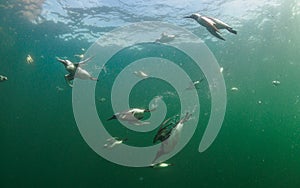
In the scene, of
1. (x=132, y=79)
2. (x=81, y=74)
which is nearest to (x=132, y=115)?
(x=81, y=74)

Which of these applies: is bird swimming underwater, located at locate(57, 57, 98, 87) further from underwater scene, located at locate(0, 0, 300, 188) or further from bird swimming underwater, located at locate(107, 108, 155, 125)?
bird swimming underwater, located at locate(107, 108, 155, 125)

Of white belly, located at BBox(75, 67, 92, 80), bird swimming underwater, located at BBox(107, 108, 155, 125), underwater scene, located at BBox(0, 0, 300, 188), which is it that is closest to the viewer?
bird swimming underwater, located at BBox(107, 108, 155, 125)

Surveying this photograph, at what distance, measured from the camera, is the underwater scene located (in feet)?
62.6

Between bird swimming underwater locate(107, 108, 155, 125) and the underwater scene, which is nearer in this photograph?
bird swimming underwater locate(107, 108, 155, 125)

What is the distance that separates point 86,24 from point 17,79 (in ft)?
67.4

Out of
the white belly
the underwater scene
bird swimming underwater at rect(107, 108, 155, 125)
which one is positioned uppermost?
the white belly

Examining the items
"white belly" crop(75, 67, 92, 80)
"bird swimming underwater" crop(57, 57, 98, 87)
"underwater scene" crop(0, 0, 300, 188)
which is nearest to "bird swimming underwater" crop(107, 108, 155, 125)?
"underwater scene" crop(0, 0, 300, 188)

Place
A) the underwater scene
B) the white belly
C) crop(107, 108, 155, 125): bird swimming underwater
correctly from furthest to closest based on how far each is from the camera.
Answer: the underwater scene
the white belly
crop(107, 108, 155, 125): bird swimming underwater

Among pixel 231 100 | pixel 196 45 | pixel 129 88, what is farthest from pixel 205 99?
pixel 196 45

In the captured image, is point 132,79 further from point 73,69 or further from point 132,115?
point 132,115

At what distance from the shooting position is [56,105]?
54.9 m

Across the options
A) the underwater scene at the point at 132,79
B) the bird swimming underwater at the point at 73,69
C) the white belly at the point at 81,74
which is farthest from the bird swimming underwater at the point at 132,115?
the white belly at the point at 81,74

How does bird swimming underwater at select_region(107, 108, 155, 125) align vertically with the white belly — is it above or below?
below

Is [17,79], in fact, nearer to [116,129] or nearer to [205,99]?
[116,129]
